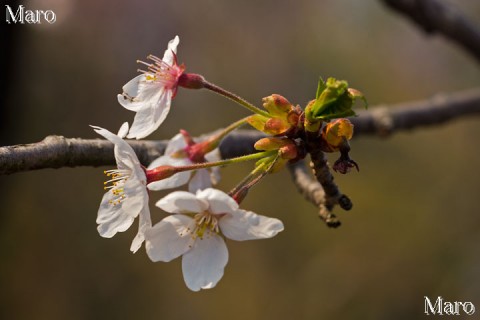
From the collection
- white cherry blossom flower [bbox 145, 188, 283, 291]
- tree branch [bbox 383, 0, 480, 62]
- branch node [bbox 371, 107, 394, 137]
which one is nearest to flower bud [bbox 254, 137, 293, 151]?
white cherry blossom flower [bbox 145, 188, 283, 291]

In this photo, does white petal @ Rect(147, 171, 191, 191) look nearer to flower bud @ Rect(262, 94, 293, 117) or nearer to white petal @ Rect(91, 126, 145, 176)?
white petal @ Rect(91, 126, 145, 176)

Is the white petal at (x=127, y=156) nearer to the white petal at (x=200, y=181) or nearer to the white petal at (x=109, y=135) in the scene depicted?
the white petal at (x=109, y=135)

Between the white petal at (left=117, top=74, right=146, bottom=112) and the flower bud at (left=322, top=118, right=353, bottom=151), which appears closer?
the flower bud at (left=322, top=118, right=353, bottom=151)

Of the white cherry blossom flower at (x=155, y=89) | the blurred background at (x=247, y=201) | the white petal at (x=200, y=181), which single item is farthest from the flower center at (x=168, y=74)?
the blurred background at (x=247, y=201)

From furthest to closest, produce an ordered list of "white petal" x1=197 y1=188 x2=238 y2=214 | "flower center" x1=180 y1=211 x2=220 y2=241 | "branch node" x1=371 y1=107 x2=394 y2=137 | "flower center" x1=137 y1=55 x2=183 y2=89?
"branch node" x1=371 y1=107 x2=394 y2=137 → "flower center" x1=137 y1=55 x2=183 y2=89 → "flower center" x1=180 y1=211 x2=220 y2=241 → "white petal" x1=197 y1=188 x2=238 y2=214

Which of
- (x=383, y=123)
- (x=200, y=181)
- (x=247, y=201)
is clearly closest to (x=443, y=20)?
(x=383, y=123)

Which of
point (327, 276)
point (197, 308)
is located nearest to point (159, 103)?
point (327, 276)
